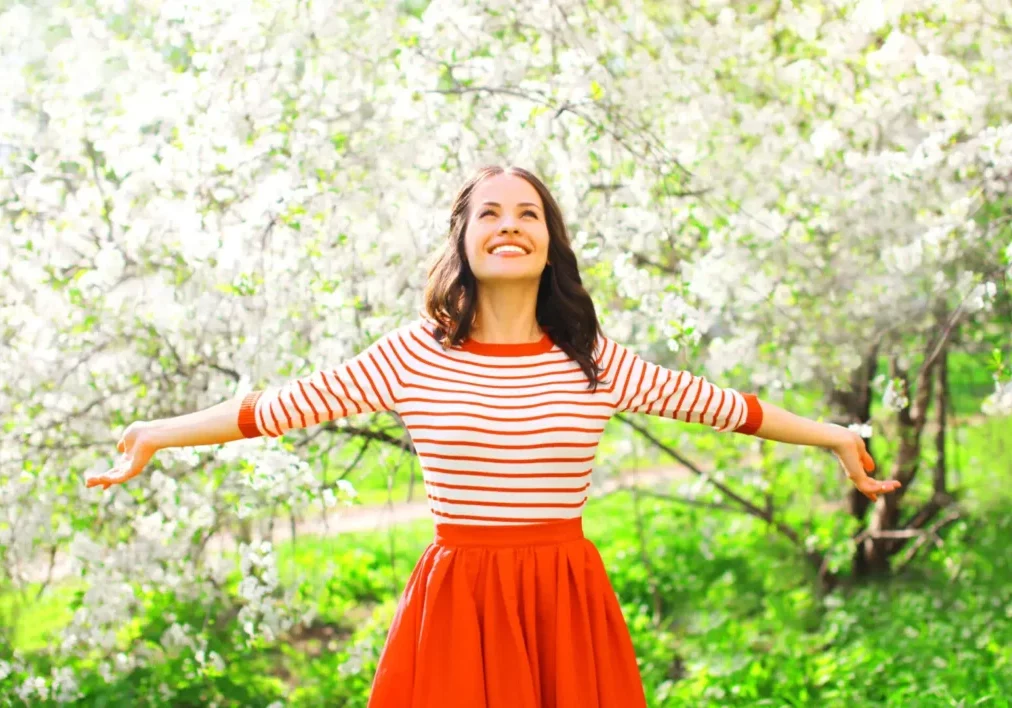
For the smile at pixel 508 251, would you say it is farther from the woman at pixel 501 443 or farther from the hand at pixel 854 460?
the hand at pixel 854 460

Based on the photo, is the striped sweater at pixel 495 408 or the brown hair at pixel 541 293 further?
the brown hair at pixel 541 293

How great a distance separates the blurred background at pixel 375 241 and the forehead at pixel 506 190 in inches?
46.3

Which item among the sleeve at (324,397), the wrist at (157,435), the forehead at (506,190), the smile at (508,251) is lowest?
the wrist at (157,435)

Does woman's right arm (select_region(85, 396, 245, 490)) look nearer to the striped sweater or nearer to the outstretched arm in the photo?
the striped sweater

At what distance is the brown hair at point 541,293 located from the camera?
221 cm

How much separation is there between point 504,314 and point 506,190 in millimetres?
254

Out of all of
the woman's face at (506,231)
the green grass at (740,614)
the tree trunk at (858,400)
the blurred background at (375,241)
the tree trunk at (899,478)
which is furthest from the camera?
the tree trunk at (899,478)

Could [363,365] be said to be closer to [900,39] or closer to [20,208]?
[20,208]

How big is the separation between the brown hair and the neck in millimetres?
23

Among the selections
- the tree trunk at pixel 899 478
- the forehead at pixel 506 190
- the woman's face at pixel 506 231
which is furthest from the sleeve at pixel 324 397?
the tree trunk at pixel 899 478

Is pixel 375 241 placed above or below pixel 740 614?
above

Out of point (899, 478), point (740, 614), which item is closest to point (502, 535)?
point (740, 614)

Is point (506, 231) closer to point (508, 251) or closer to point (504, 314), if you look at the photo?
point (508, 251)

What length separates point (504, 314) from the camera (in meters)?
2.21
